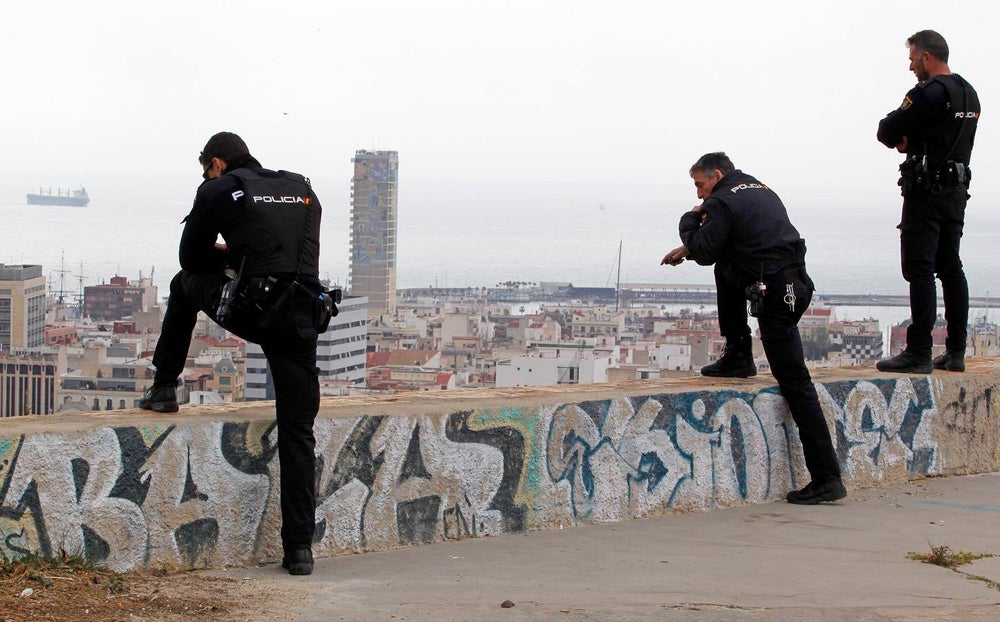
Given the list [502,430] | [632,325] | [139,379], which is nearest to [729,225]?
[502,430]

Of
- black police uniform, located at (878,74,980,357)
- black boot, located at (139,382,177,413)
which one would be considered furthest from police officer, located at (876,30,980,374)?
black boot, located at (139,382,177,413)

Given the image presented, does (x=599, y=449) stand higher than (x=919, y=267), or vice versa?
(x=919, y=267)

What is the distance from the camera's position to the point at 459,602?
Answer: 12.6ft

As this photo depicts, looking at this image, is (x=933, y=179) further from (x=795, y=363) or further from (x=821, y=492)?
(x=821, y=492)

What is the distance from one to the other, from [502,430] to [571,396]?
0.41 metres

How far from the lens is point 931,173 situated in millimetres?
5781

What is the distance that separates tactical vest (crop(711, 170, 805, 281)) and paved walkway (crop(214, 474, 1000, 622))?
3.31ft

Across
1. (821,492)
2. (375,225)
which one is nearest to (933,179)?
(821,492)

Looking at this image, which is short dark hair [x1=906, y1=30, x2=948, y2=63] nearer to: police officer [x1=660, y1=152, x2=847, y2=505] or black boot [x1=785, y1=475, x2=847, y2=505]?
police officer [x1=660, y1=152, x2=847, y2=505]

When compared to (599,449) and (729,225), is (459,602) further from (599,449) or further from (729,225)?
(729,225)

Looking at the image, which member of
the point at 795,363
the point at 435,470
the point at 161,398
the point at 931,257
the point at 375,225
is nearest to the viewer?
the point at 161,398

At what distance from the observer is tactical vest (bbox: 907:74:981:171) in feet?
18.6

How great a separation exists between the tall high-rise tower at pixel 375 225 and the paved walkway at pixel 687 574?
14555cm

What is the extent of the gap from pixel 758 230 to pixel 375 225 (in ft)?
500
